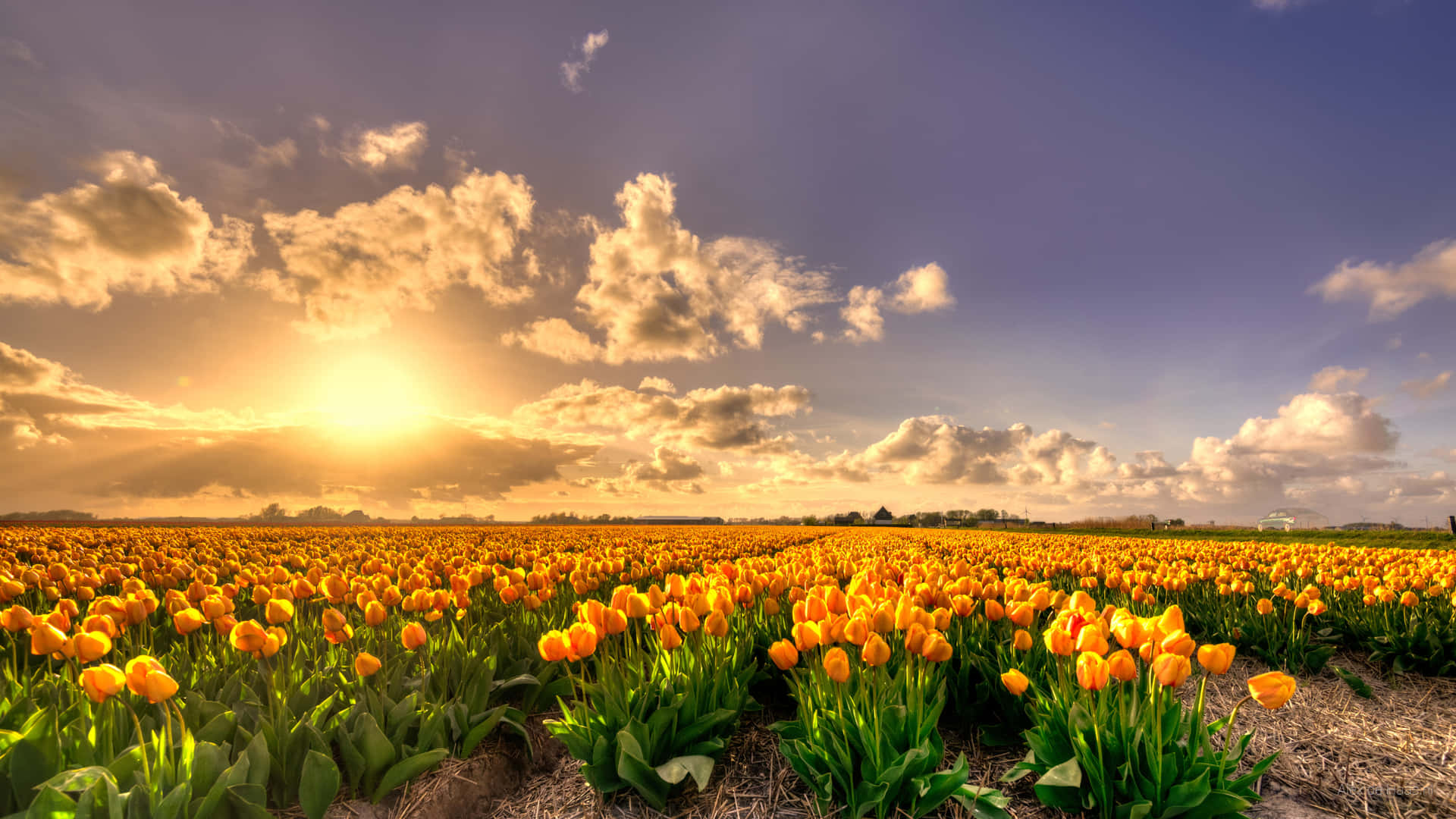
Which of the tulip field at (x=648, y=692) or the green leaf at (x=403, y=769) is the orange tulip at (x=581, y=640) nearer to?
the tulip field at (x=648, y=692)

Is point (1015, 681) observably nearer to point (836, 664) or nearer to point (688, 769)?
point (836, 664)

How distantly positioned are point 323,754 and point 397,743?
68 cm

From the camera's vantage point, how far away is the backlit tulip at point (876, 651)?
382 centimetres

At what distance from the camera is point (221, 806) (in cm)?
340

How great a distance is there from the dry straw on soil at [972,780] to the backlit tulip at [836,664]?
992 mm

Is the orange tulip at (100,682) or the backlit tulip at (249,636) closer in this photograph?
the orange tulip at (100,682)

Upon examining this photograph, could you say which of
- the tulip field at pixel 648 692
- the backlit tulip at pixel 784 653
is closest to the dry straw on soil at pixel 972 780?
the tulip field at pixel 648 692

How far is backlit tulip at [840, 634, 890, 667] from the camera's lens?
12.5ft

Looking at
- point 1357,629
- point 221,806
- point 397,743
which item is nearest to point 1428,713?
point 1357,629

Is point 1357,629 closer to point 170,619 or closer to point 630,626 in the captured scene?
point 630,626

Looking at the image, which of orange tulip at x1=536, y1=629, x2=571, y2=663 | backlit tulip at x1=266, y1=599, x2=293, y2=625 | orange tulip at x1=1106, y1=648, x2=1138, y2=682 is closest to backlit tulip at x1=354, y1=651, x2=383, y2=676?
backlit tulip at x1=266, y1=599, x2=293, y2=625

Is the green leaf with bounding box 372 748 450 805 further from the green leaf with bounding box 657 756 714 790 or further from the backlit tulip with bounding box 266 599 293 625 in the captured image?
the backlit tulip with bounding box 266 599 293 625

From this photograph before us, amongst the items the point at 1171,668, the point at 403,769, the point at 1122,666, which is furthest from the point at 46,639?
the point at 1171,668

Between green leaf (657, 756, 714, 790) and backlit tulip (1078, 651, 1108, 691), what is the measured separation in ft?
7.45
